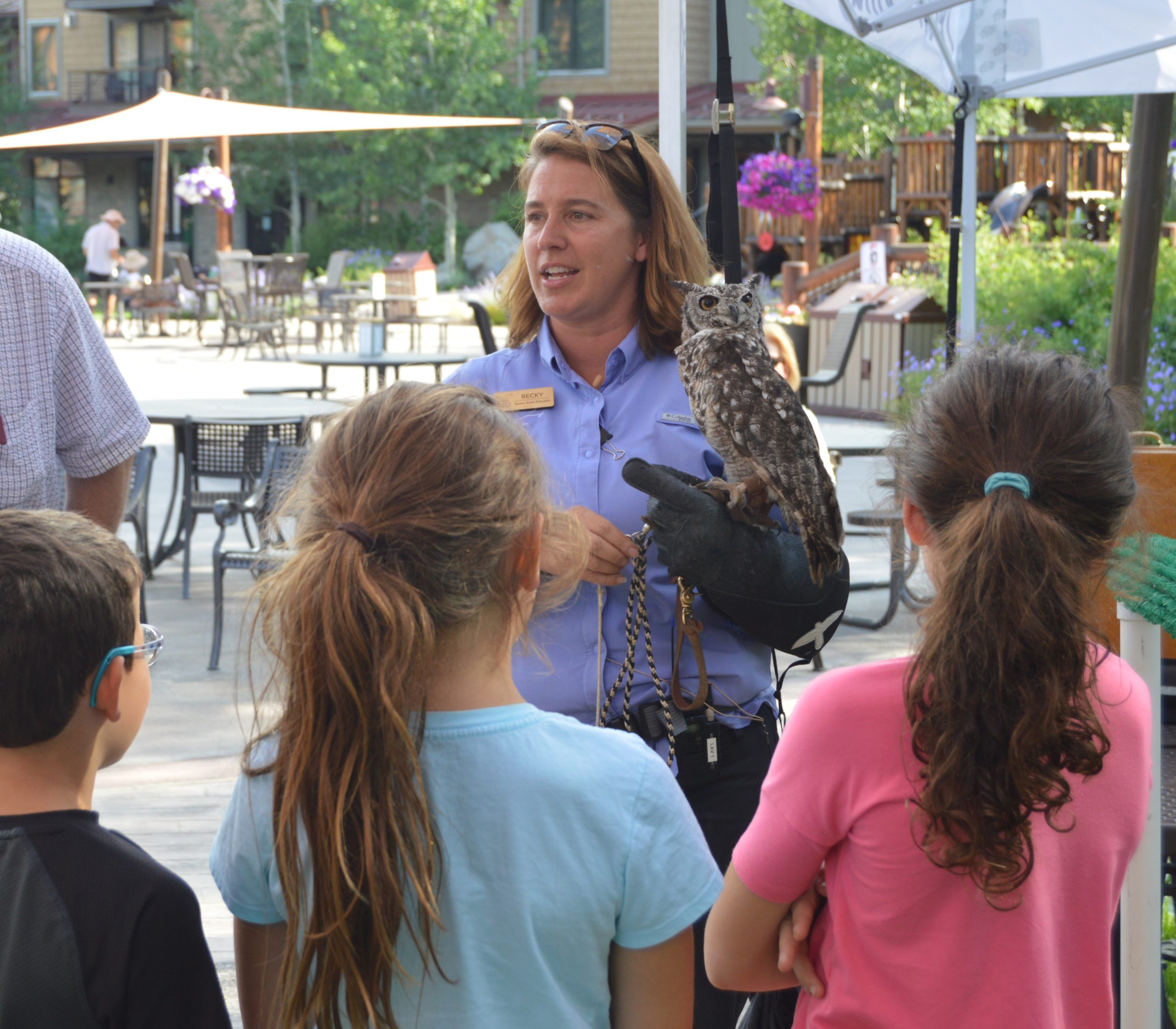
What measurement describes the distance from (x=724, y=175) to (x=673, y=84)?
0.70 metres

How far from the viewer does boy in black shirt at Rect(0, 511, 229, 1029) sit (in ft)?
4.34

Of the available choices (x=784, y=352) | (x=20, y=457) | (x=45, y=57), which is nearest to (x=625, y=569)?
(x=20, y=457)

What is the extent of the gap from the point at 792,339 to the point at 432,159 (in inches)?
734

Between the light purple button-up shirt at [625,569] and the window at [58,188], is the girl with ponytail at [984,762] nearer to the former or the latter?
the light purple button-up shirt at [625,569]

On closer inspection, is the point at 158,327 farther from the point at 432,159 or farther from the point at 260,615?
the point at 260,615

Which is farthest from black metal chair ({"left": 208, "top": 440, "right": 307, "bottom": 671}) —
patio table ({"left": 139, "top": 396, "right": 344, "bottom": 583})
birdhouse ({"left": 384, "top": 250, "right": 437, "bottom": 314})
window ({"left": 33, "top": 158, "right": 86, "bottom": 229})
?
window ({"left": 33, "top": 158, "right": 86, "bottom": 229})

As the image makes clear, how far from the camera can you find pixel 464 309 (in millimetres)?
23484

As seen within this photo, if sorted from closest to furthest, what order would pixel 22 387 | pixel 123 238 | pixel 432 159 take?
pixel 22 387 → pixel 432 159 → pixel 123 238

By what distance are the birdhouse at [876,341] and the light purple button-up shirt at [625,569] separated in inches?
370

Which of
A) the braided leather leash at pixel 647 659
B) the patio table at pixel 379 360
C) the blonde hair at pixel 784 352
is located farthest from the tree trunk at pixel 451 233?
the braided leather leash at pixel 647 659

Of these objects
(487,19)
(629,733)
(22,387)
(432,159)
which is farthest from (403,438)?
(487,19)

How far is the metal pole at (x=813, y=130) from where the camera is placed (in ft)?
48.9

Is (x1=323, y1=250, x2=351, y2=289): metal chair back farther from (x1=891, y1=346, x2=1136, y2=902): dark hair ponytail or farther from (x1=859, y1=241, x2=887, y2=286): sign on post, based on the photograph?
A: (x1=891, y1=346, x2=1136, y2=902): dark hair ponytail

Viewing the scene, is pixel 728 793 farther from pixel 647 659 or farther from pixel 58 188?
pixel 58 188
